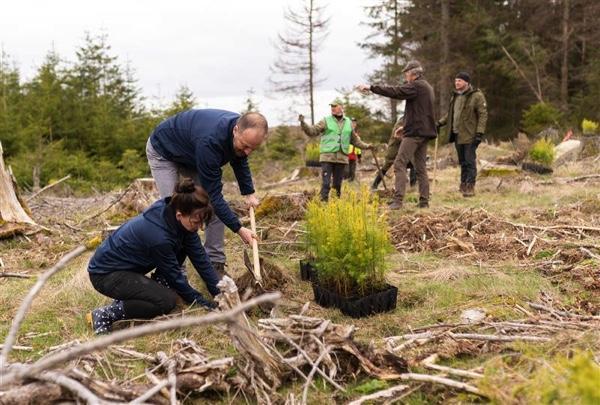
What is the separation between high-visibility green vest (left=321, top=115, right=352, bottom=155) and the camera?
8281 mm

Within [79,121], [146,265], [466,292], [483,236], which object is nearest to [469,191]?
[483,236]

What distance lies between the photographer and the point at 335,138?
8.28 meters

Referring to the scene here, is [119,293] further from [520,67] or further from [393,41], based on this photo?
[393,41]

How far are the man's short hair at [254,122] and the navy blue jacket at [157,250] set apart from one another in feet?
2.60

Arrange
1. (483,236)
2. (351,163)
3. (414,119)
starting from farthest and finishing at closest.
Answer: (351,163), (414,119), (483,236)

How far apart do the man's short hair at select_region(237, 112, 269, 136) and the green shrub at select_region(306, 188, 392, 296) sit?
892 mm

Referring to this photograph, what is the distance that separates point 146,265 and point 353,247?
163 centimetres

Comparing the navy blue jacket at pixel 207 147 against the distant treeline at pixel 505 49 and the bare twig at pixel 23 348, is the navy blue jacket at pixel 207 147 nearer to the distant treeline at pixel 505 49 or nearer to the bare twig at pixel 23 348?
the bare twig at pixel 23 348

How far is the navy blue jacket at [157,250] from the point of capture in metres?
3.88

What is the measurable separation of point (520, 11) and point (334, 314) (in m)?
26.0

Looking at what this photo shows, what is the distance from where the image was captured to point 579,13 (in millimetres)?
23906

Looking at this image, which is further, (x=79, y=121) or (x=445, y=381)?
(x=79, y=121)

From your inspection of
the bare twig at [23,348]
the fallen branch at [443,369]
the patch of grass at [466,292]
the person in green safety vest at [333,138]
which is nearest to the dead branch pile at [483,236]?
the patch of grass at [466,292]

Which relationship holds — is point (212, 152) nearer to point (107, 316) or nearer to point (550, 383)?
point (107, 316)
